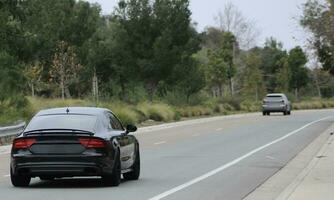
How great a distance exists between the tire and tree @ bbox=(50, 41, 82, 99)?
4033 centimetres

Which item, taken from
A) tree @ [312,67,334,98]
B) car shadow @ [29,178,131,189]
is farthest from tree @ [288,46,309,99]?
car shadow @ [29,178,131,189]

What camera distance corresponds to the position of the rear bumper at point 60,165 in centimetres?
1321

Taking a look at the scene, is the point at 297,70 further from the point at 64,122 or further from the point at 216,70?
the point at 64,122

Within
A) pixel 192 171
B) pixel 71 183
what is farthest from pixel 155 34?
pixel 71 183

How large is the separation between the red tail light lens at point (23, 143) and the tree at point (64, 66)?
40835 mm

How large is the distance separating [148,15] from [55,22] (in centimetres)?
781

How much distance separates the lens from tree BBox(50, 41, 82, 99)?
55.3 meters

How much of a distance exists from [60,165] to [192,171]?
474 cm

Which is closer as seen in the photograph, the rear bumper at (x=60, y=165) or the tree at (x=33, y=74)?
the rear bumper at (x=60, y=165)

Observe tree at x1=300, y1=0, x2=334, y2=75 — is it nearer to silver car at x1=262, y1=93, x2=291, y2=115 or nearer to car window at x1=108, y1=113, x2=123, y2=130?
silver car at x1=262, y1=93, x2=291, y2=115

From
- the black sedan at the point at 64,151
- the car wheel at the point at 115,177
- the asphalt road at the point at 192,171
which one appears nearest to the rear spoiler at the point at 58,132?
the black sedan at the point at 64,151

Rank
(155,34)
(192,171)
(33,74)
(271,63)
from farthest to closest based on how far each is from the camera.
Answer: (271,63) → (155,34) → (33,74) → (192,171)

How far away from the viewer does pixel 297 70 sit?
302 feet

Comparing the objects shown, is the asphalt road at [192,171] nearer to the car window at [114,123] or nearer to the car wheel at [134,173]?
the car wheel at [134,173]
